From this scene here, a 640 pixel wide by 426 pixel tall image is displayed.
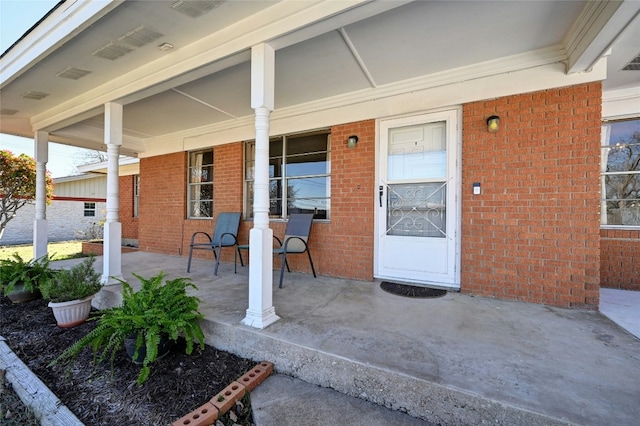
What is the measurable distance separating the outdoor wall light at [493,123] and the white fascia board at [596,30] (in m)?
0.69

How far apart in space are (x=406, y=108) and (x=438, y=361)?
9.23 feet

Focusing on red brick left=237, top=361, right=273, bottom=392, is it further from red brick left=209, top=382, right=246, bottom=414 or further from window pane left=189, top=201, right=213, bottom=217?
window pane left=189, top=201, right=213, bottom=217

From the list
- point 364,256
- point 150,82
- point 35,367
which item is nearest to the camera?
point 35,367

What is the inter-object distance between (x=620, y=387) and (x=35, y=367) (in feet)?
12.8

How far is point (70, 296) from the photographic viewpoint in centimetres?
279

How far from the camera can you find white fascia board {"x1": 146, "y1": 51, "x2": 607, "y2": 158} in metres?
2.77

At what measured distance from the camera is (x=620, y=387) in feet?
4.90

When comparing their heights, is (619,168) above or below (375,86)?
below

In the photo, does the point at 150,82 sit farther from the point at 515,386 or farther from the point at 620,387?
the point at 620,387

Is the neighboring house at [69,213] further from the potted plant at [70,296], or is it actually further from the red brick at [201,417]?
the red brick at [201,417]

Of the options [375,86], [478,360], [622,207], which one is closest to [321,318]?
[478,360]

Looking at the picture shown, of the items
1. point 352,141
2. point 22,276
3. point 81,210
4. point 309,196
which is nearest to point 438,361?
point 352,141

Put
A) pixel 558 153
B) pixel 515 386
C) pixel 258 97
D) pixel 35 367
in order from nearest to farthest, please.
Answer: pixel 515 386 < pixel 35 367 < pixel 258 97 < pixel 558 153

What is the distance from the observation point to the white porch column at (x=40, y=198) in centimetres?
502
